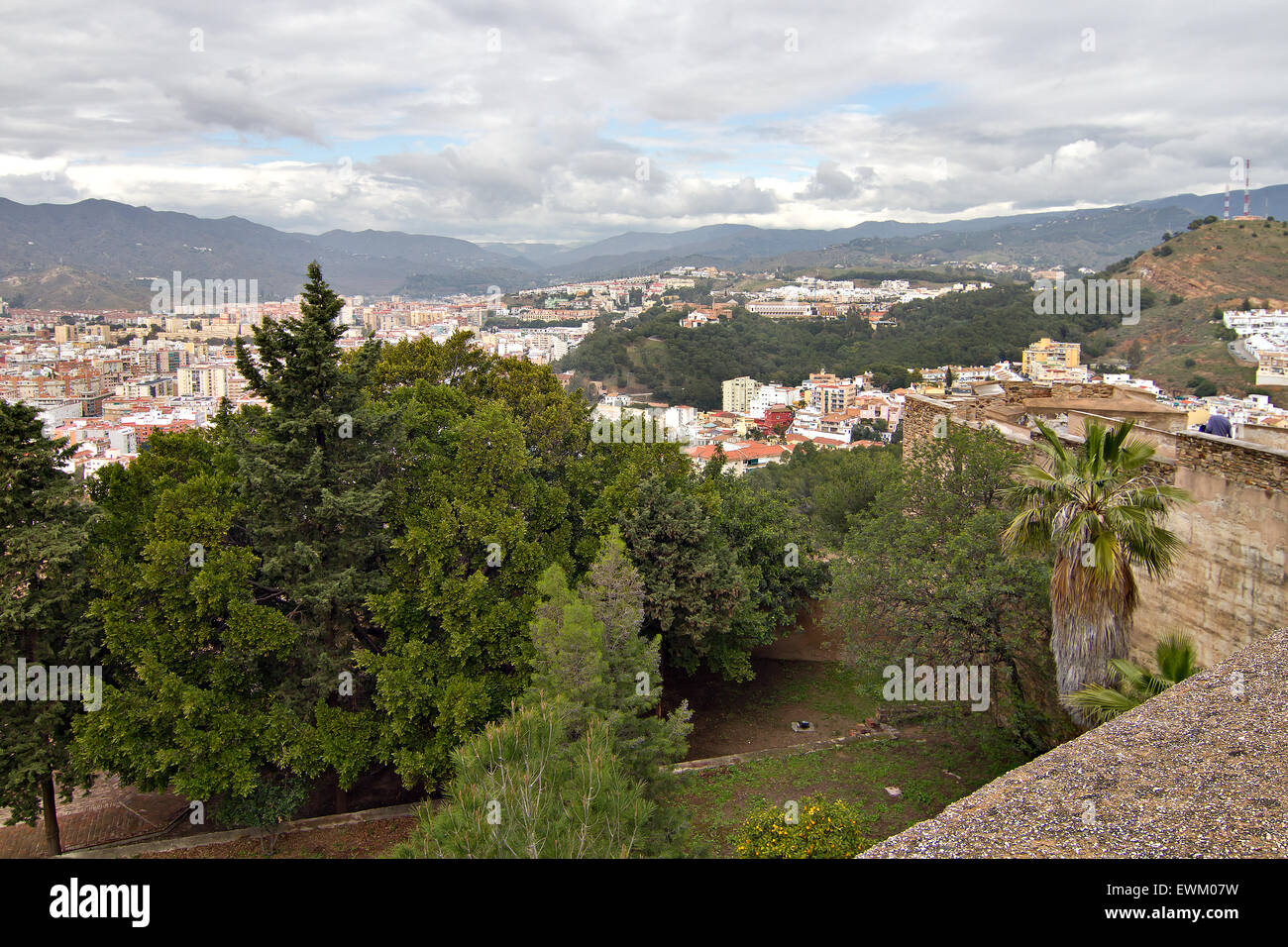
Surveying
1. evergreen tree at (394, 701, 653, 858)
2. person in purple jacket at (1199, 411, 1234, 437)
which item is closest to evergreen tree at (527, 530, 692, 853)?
evergreen tree at (394, 701, 653, 858)

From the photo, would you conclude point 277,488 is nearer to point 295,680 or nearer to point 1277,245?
point 295,680

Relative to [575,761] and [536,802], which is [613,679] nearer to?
[575,761]

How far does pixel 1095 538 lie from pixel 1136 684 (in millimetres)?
1415

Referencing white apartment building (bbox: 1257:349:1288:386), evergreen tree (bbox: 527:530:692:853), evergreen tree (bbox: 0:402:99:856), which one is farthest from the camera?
white apartment building (bbox: 1257:349:1288:386)

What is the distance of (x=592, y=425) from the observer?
17.6 metres

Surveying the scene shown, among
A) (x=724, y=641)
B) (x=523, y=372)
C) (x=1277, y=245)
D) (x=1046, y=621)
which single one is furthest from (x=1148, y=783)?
(x=1277, y=245)

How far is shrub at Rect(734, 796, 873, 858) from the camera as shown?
6.69m

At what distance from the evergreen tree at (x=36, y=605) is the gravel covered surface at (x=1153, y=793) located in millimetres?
10870

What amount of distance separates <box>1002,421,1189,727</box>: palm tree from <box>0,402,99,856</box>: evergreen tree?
1185cm

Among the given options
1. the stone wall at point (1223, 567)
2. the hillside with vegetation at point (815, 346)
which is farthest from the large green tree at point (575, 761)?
the hillside with vegetation at point (815, 346)

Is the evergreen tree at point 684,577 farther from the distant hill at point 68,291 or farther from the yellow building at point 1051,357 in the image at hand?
the distant hill at point 68,291

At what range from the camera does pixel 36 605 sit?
10.4 metres

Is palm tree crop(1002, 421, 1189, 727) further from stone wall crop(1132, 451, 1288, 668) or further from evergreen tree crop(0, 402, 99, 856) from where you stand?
evergreen tree crop(0, 402, 99, 856)

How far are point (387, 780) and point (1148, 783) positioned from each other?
1206 cm
